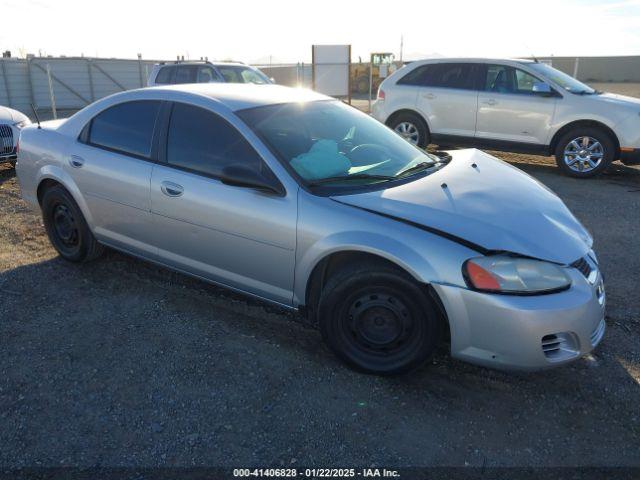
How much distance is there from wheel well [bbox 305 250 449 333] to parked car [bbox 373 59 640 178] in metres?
5.45

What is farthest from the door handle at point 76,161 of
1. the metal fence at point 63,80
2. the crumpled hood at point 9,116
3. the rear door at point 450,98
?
the metal fence at point 63,80

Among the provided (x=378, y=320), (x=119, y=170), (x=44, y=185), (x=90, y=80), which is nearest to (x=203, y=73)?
(x=44, y=185)

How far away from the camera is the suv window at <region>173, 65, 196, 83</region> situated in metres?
12.5

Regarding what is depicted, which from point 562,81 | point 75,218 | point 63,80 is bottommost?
point 75,218

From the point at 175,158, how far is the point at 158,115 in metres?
0.43

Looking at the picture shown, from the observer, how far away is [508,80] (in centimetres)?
837

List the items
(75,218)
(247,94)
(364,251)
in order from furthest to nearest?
(75,218) < (247,94) < (364,251)

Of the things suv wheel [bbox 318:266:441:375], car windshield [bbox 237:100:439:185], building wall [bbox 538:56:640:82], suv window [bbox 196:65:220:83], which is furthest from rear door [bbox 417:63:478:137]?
building wall [bbox 538:56:640:82]

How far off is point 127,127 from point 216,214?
1.23 m

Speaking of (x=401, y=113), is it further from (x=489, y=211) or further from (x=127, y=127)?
(x=489, y=211)

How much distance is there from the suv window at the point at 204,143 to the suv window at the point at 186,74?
31.2ft

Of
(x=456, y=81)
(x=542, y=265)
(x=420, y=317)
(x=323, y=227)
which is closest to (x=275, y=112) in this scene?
(x=323, y=227)

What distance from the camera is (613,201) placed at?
267 inches

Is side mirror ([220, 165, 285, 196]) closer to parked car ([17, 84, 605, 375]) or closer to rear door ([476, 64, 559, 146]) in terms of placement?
parked car ([17, 84, 605, 375])
